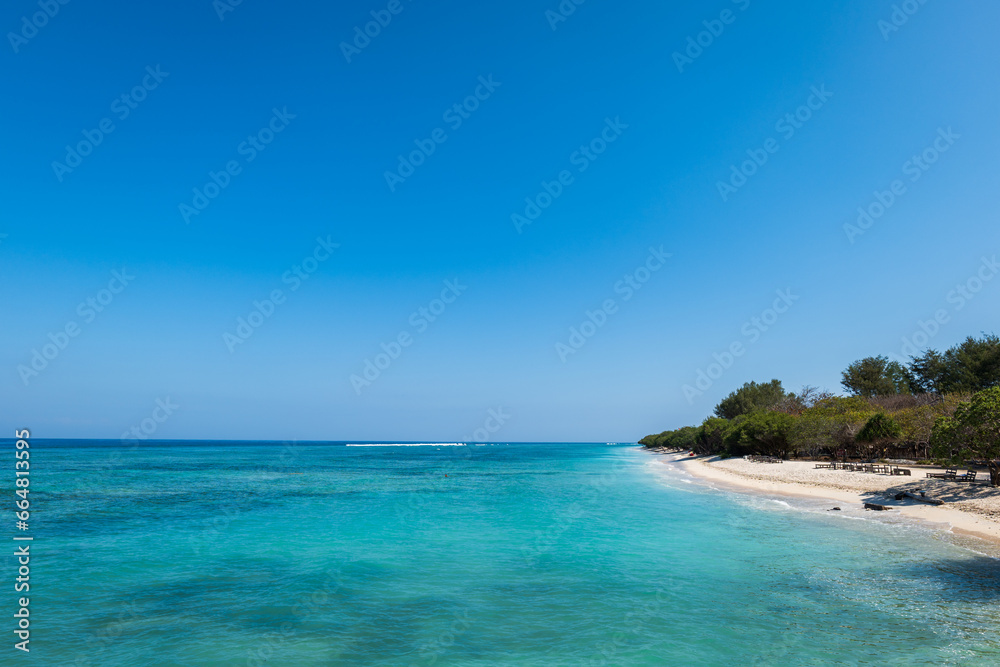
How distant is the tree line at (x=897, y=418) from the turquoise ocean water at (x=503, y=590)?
610cm

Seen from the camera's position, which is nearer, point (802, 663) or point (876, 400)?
point (802, 663)

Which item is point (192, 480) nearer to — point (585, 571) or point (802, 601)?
point (585, 571)

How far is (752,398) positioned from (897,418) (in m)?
63.2

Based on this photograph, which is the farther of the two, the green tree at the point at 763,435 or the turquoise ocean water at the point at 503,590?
the green tree at the point at 763,435

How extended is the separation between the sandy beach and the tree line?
1995 mm

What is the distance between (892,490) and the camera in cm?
3088

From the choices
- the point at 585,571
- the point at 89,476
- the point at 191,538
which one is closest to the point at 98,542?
the point at 191,538

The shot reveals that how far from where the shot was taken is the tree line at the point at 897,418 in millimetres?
25078

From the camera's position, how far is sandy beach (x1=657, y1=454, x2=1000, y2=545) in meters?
22.2

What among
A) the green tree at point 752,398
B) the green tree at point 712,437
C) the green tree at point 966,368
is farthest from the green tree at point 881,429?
the green tree at point 752,398

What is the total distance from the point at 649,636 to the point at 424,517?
19.5 meters

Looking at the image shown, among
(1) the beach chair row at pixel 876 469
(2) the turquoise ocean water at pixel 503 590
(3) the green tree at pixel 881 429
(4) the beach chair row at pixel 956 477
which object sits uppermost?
(3) the green tree at pixel 881 429

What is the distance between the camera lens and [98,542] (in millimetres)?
21391

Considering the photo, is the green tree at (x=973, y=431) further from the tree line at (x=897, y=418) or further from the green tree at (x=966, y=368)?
the green tree at (x=966, y=368)
